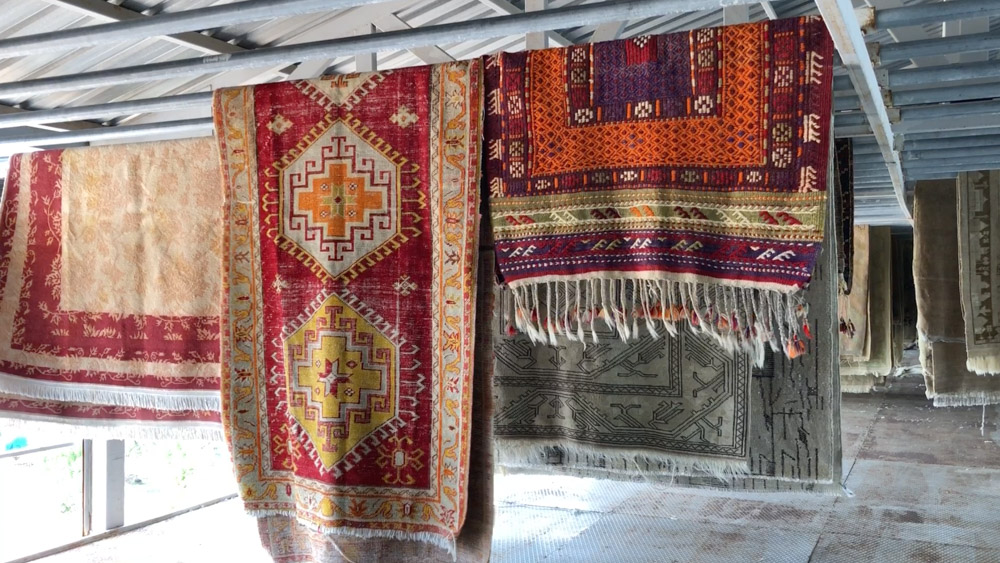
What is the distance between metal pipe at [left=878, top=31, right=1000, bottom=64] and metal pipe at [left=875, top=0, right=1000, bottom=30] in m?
0.27

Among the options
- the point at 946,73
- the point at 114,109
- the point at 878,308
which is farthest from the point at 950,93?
the point at 878,308

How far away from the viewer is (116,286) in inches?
104

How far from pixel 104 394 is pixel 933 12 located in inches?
99.8

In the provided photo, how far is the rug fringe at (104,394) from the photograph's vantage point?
2588 millimetres

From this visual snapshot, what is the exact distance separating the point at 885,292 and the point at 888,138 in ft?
13.5

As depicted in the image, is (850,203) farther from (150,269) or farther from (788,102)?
(150,269)

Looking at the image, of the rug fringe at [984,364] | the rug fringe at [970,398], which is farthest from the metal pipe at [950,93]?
the rug fringe at [970,398]

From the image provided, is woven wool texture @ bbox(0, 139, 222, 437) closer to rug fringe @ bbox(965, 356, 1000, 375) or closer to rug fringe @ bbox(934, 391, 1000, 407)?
rug fringe @ bbox(965, 356, 1000, 375)

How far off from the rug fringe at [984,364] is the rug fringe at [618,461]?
2.31 m

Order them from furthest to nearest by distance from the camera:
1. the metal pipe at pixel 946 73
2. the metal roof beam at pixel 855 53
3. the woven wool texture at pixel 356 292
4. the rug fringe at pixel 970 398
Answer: the rug fringe at pixel 970 398
the metal pipe at pixel 946 73
the woven wool texture at pixel 356 292
the metal roof beam at pixel 855 53

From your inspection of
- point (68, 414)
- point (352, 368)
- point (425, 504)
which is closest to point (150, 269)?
point (68, 414)

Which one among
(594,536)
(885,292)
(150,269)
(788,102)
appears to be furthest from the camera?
(885,292)

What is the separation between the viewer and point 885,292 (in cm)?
641

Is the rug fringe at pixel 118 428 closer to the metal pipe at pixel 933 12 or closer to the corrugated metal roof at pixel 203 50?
the corrugated metal roof at pixel 203 50
